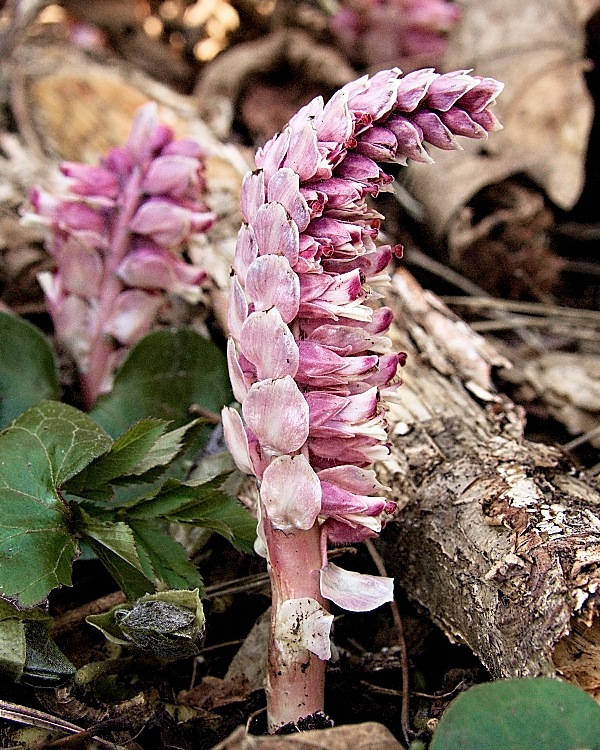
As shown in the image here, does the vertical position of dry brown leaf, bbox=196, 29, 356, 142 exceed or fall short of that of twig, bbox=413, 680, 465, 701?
it exceeds it

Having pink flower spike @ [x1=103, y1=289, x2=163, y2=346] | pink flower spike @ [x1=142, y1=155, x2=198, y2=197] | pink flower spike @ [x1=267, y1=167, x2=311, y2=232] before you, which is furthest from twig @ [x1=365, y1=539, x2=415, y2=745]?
pink flower spike @ [x1=142, y1=155, x2=198, y2=197]

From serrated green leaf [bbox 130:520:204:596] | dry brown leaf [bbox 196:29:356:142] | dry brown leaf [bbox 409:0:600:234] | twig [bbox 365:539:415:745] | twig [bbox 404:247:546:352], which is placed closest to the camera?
twig [bbox 365:539:415:745]

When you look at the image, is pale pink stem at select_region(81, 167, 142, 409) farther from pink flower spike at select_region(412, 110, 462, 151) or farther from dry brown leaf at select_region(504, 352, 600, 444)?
dry brown leaf at select_region(504, 352, 600, 444)

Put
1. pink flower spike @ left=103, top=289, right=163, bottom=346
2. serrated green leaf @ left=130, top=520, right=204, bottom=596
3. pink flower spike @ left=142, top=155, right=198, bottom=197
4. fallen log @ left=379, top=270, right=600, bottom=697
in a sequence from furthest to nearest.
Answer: pink flower spike @ left=103, top=289, right=163, bottom=346
pink flower spike @ left=142, top=155, right=198, bottom=197
serrated green leaf @ left=130, top=520, right=204, bottom=596
fallen log @ left=379, top=270, right=600, bottom=697

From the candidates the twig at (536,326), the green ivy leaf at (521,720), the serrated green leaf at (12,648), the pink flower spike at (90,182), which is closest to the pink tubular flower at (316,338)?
the green ivy leaf at (521,720)

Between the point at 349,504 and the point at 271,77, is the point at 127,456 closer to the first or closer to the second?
the point at 349,504

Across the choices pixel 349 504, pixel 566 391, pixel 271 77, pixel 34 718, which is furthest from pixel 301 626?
pixel 271 77

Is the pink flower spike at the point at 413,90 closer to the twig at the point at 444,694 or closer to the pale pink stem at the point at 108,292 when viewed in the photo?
the pale pink stem at the point at 108,292
